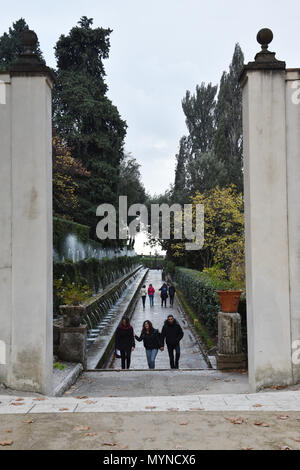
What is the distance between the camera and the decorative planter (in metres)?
10.1

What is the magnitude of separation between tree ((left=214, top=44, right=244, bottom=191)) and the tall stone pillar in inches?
1501

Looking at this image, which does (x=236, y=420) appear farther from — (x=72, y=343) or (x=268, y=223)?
(x=72, y=343)

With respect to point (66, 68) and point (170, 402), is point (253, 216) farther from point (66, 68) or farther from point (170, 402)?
point (66, 68)

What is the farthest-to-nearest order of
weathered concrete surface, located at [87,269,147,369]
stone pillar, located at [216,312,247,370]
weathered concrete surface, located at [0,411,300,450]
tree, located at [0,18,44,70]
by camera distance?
tree, located at [0,18,44,70] → weathered concrete surface, located at [87,269,147,369] → stone pillar, located at [216,312,247,370] → weathered concrete surface, located at [0,411,300,450]

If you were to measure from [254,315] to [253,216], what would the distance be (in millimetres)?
1535

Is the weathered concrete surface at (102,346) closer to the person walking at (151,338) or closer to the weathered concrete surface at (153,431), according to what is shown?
the person walking at (151,338)

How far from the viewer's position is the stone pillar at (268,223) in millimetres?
6996

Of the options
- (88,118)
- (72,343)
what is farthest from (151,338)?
(88,118)

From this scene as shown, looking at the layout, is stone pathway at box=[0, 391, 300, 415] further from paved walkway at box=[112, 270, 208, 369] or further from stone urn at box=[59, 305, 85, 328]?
paved walkway at box=[112, 270, 208, 369]

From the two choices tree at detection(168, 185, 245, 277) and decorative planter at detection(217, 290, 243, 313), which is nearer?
decorative planter at detection(217, 290, 243, 313)

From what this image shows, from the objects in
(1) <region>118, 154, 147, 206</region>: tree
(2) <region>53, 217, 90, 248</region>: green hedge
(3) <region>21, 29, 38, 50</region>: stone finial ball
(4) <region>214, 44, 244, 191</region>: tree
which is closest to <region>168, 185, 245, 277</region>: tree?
(2) <region>53, 217, 90, 248</region>: green hedge

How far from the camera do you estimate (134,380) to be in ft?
29.8

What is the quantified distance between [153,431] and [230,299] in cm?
599
